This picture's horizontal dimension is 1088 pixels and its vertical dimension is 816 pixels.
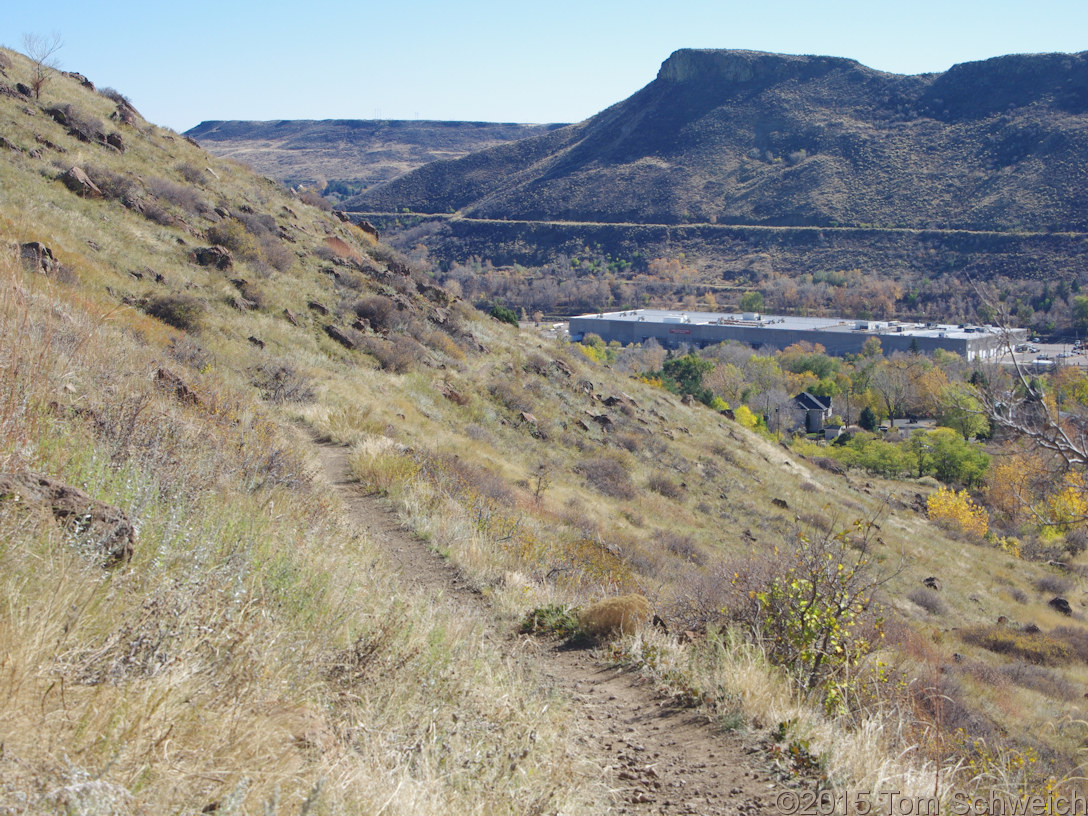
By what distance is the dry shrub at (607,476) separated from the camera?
681 inches

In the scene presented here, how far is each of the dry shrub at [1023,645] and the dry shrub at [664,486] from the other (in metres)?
7.49

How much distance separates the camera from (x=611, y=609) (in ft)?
16.1

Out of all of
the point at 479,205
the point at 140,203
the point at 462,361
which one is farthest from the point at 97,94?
the point at 479,205

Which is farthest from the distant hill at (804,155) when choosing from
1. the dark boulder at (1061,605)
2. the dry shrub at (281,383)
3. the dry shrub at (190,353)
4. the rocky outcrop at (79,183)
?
the dry shrub at (190,353)

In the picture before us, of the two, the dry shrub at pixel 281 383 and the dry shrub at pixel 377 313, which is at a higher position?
the dry shrub at pixel 377 313

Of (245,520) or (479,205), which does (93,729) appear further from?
(479,205)

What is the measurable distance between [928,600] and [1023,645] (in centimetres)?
287

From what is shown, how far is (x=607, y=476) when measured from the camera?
59.4 ft

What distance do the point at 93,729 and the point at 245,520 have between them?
1.99m

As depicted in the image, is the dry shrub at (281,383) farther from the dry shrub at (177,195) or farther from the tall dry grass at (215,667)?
the dry shrub at (177,195)

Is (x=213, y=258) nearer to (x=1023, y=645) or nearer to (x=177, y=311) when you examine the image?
(x=177, y=311)

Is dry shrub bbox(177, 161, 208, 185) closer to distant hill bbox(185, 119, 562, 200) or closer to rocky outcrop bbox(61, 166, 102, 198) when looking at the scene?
rocky outcrop bbox(61, 166, 102, 198)

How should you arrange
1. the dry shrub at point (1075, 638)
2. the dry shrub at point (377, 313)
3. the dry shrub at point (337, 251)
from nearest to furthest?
the dry shrub at point (1075, 638) → the dry shrub at point (377, 313) → the dry shrub at point (337, 251)

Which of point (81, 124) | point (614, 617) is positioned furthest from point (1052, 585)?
point (81, 124)
